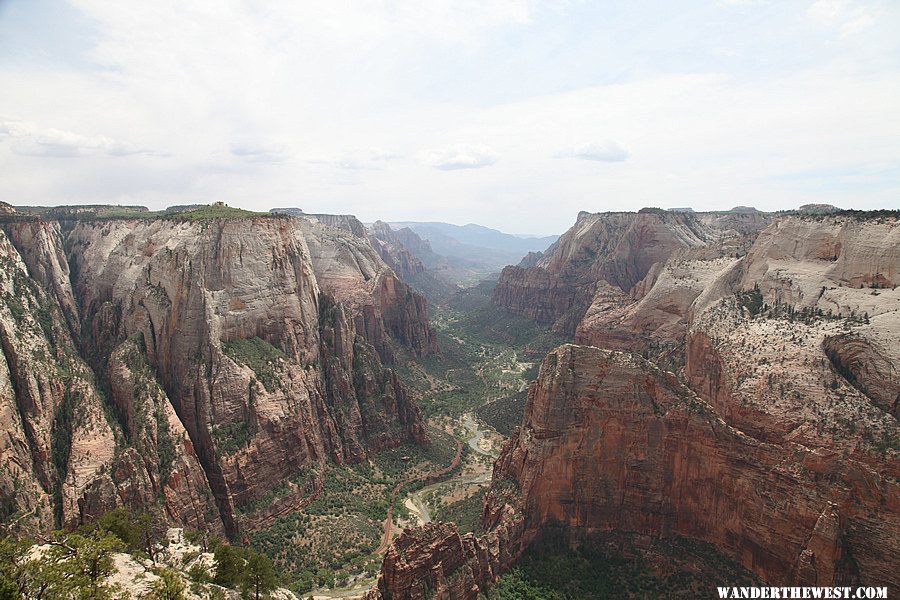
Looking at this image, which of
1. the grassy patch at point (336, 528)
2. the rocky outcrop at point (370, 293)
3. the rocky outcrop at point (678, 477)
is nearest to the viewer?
the rocky outcrop at point (678, 477)

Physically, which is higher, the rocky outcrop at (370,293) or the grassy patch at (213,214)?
the grassy patch at (213,214)

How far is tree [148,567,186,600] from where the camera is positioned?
2547 cm

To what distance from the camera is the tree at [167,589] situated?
83.6 ft

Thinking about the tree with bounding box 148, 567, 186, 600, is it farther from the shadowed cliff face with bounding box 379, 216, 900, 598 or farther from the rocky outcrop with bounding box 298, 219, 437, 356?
the rocky outcrop with bounding box 298, 219, 437, 356

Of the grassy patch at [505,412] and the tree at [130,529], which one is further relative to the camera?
the grassy patch at [505,412]

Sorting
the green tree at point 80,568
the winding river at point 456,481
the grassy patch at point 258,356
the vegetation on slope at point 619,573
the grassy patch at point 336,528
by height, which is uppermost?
the grassy patch at point 258,356

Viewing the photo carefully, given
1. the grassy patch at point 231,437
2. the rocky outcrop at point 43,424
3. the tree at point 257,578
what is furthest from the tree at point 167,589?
the grassy patch at point 231,437

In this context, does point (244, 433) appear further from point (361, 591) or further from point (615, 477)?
point (615, 477)

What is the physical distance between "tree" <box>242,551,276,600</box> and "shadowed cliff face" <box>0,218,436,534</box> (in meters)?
16.5

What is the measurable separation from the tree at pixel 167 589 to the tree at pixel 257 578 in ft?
20.4

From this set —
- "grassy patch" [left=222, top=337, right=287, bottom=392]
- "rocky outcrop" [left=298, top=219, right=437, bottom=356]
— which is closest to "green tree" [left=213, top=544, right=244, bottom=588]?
"grassy patch" [left=222, top=337, right=287, bottom=392]

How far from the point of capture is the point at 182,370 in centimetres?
5644

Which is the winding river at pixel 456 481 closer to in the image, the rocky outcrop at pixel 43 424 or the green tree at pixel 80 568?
the rocky outcrop at pixel 43 424

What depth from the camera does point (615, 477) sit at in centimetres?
4331
